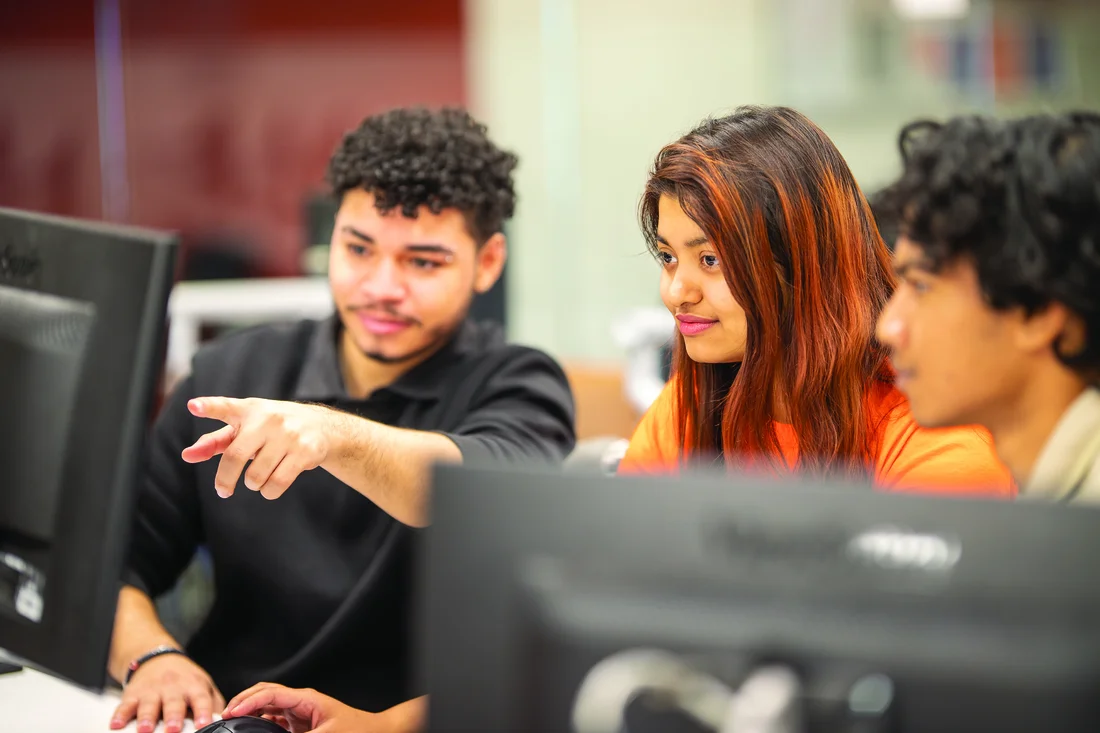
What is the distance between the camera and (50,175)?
4961 millimetres

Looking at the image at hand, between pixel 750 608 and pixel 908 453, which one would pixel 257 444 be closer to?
pixel 750 608

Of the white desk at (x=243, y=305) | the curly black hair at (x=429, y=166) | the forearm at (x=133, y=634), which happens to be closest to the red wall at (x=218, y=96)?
the white desk at (x=243, y=305)

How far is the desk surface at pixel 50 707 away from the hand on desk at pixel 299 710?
7cm

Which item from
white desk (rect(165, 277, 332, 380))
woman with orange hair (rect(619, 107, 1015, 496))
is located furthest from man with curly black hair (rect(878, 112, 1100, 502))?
white desk (rect(165, 277, 332, 380))

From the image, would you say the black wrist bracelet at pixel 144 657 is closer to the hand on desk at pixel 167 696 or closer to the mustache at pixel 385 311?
the hand on desk at pixel 167 696

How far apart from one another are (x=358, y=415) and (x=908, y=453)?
2.17 ft

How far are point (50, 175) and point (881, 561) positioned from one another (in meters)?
5.15

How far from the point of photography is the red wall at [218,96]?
4.82m

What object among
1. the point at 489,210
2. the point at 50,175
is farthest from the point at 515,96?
the point at 489,210

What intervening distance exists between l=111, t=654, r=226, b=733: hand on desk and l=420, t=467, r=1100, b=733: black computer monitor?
2.05 ft

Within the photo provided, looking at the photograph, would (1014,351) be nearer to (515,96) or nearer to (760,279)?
(760,279)

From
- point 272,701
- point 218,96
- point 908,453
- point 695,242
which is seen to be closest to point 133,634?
point 272,701

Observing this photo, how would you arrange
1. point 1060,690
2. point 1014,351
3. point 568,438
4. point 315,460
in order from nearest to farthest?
Result: point 1060,690, point 1014,351, point 315,460, point 568,438

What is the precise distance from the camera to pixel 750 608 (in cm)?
55
